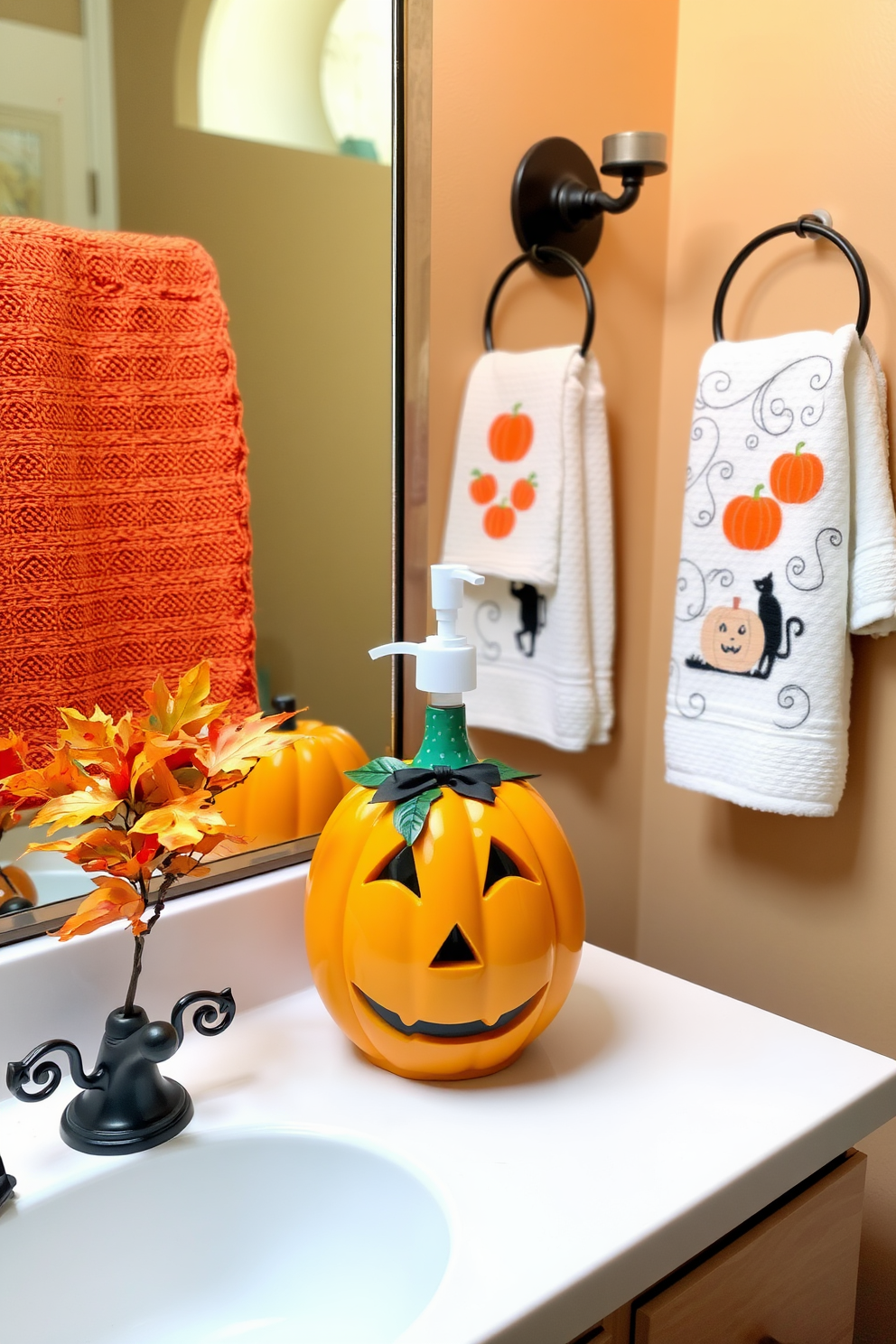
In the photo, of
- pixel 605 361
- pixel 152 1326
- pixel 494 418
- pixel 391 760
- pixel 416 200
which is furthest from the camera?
pixel 605 361

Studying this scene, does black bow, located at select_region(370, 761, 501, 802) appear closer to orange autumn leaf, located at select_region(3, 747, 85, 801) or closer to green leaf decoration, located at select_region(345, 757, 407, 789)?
green leaf decoration, located at select_region(345, 757, 407, 789)

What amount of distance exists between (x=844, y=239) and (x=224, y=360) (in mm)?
578

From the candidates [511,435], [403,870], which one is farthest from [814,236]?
[403,870]

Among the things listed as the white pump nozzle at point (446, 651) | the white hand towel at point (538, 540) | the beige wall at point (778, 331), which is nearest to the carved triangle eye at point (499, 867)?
the white pump nozzle at point (446, 651)

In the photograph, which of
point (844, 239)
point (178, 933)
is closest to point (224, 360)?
point (178, 933)

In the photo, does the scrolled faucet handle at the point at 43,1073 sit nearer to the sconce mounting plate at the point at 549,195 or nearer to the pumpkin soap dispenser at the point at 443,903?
the pumpkin soap dispenser at the point at 443,903

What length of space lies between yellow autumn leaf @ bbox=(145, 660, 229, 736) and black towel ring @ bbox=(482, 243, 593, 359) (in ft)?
1.77

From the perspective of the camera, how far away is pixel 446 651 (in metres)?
0.69

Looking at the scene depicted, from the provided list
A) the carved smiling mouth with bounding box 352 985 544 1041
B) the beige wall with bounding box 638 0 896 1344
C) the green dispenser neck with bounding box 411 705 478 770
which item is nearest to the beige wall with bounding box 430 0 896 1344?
the beige wall with bounding box 638 0 896 1344

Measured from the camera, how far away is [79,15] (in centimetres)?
70

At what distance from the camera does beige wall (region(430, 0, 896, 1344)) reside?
0.99m

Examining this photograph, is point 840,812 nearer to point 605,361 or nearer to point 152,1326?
point 605,361

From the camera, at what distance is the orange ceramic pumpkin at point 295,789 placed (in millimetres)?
825

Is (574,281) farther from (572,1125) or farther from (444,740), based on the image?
(572,1125)
